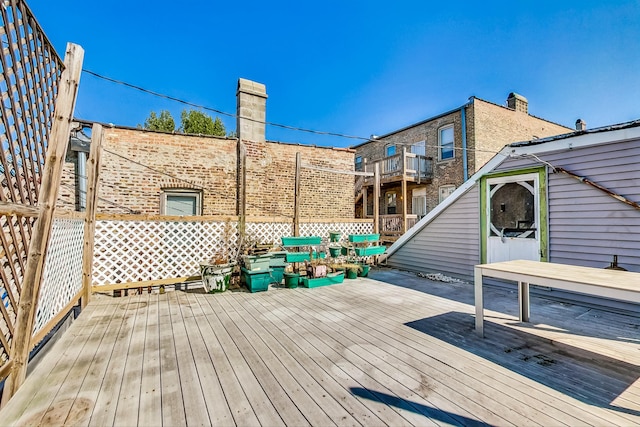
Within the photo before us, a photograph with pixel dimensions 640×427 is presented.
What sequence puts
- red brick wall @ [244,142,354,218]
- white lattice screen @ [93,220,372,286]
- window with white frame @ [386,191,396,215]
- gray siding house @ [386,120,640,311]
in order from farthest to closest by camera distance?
window with white frame @ [386,191,396,215] → red brick wall @ [244,142,354,218] → white lattice screen @ [93,220,372,286] → gray siding house @ [386,120,640,311]

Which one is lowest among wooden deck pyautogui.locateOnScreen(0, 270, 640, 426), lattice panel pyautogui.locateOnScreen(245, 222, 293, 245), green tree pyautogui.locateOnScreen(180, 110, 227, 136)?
wooden deck pyautogui.locateOnScreen(0, 270, 640, 426)

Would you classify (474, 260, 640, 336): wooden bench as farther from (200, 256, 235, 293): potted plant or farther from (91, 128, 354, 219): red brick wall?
(91, 128, 354, 219): red brick wall

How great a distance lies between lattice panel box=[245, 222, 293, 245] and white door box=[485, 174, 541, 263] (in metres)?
4.73

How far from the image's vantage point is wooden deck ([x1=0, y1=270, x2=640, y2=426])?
6.20 feet

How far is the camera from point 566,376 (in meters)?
2.37

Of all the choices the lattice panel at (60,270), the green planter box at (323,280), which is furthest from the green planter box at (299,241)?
the lattice panel at (60,270)

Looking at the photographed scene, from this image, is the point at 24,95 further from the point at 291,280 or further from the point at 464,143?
the point at 464,143

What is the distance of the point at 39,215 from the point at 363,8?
8.58 m

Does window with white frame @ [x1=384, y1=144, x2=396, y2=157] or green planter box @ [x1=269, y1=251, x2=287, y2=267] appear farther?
window with white frame @ [x1=384, y1=144, x2=396, y2=157]

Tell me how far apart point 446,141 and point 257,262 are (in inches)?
420

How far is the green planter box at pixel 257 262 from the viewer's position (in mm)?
5604

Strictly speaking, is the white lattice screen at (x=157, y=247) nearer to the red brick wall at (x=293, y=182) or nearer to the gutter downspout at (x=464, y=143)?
the red brick wall at (x=293, y=182)

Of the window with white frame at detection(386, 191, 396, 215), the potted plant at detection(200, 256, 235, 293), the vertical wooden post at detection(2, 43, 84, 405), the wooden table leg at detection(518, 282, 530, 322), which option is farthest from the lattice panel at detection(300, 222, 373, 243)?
the window with white frame at detection(386, 191, 396, 215)

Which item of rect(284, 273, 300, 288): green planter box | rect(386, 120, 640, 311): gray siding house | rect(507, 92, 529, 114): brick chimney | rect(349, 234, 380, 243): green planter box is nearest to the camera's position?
rect(386, 120, 640, 311): gray siding house
